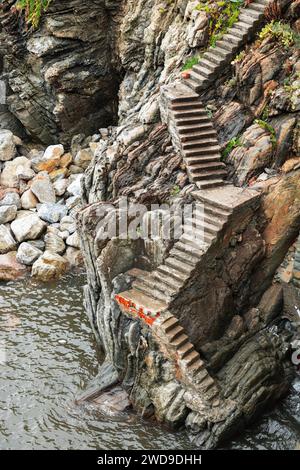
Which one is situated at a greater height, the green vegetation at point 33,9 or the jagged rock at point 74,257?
the green vegetation at point 33,9

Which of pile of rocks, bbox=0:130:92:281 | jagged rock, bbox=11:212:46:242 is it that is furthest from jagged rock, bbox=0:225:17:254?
jagged rock, bbox=11:212:46:242

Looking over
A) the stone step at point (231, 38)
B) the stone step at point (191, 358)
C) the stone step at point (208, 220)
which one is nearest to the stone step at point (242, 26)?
the stone step at point (231, 38)

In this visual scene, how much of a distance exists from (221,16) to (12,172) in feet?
42.6

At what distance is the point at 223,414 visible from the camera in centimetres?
1525

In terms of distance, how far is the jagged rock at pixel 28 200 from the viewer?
26.1 metres

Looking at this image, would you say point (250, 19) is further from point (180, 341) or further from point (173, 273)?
point (180, 341)

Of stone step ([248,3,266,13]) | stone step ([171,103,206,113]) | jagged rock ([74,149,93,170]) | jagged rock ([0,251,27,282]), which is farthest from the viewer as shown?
jagged rock ([74,149,93,170])

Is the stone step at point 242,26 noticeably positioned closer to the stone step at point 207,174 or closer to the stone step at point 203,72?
the stone step at point 203,72

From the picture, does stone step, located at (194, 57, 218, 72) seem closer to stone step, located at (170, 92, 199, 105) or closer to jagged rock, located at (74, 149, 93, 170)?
stone step, located at (170, 92, 199, 105)

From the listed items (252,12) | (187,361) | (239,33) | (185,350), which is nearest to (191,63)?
(239,33)

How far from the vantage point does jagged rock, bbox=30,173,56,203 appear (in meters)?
26.4

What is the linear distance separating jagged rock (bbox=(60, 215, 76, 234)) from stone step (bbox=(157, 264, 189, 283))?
28.6 ft

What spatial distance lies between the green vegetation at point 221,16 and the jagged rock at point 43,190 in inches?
413

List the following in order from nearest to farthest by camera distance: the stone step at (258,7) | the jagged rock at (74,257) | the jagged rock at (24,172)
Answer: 1. the stone step at (258,7)
2. the jagged rock at (74,257)
3. the jagged rock at (24,172)
